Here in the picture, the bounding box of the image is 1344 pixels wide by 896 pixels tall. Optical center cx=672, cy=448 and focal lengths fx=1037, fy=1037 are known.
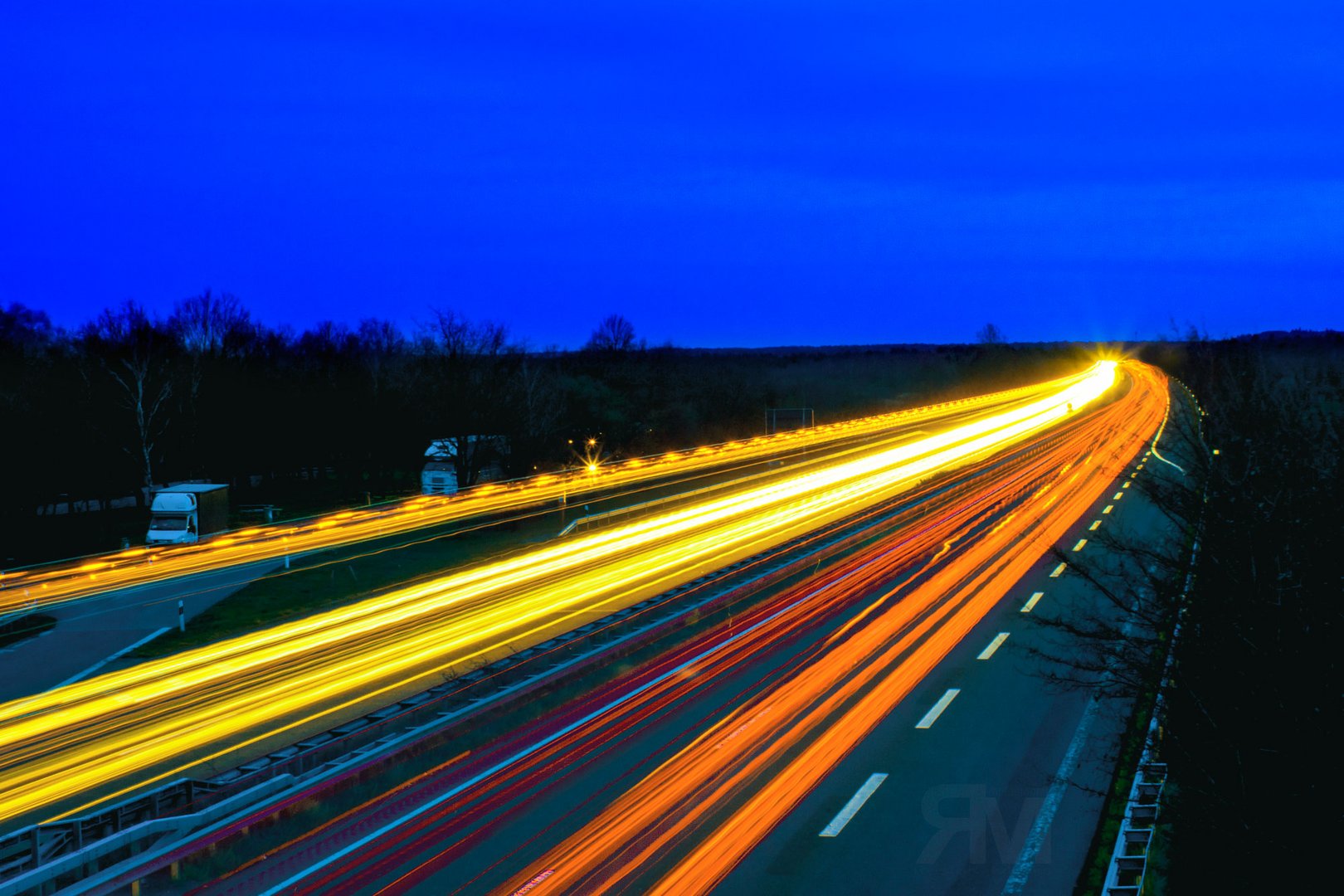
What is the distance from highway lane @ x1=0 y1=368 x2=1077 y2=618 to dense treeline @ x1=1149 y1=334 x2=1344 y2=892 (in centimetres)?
1824

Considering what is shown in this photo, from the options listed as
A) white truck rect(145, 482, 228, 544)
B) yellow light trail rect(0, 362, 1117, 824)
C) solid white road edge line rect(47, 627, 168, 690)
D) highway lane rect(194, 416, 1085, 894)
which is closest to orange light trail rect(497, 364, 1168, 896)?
highway lane rect(194, 416, 1085, 894)

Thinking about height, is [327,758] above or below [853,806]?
above

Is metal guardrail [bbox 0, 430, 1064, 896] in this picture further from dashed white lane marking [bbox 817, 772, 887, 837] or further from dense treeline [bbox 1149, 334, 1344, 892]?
dense treeline [bbox 1149, 334, 1344, 892]

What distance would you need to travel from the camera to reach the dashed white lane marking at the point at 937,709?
1389cm

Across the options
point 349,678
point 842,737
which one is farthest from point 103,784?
point 842,737

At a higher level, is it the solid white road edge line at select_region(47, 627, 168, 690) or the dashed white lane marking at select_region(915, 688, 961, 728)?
the solid white road edge line at select_region(47, 627, 168, 690)

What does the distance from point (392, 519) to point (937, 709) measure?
21618mm

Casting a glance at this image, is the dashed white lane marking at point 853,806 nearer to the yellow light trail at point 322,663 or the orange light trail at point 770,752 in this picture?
the orange light trail at point 770,752

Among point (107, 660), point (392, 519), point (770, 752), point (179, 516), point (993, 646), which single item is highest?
point (179, 516)

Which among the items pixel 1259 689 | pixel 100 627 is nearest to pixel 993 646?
pixel 1259 689

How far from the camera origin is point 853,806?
1123 centimetres

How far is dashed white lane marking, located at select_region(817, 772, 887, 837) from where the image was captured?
34.8 feet

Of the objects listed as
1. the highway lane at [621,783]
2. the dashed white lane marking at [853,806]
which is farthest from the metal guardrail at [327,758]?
the dashed white lane marking at [853,806]

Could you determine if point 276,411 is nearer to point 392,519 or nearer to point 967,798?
point 392,519
